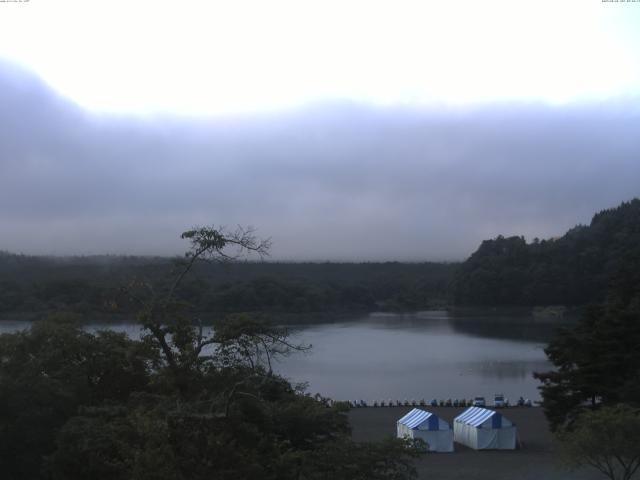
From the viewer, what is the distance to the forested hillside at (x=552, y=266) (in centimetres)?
6107

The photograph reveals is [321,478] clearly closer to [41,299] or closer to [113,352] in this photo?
Answer: [113,352]

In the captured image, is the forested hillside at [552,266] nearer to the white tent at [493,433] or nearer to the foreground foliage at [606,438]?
the white tent at [493,433]

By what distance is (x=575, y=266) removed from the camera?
62.2 metres

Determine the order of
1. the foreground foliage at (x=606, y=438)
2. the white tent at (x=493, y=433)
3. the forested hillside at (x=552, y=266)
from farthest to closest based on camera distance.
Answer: the forested hillside at (x=552, y=266), the white tent at (x=493, y=433), the foreground foliage at (x=606, y=438)

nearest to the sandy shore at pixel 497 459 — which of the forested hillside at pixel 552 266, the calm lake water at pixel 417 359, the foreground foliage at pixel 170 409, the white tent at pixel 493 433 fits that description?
the white tent at pixel 493 433

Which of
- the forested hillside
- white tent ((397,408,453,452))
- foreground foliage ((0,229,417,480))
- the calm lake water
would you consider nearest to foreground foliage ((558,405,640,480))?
foreground foliage ((0,229,417,480))

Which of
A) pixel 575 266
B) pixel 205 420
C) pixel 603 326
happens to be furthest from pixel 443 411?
pixel 575 266

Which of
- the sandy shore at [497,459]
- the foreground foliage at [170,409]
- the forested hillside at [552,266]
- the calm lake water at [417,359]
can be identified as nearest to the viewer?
the foreground foliage at [170,409]

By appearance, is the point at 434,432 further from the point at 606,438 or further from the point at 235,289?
the point at 235,289

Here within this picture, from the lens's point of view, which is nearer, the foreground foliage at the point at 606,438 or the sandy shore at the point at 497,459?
the foreground foliage at the point at 606,438

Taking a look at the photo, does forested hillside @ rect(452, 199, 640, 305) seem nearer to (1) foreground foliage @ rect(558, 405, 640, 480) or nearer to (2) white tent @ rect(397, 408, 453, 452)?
(2) white tent @ rect(397, 408, 453, 452)

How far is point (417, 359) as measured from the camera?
34000mm

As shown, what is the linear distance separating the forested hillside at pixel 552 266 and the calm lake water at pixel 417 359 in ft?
28.6

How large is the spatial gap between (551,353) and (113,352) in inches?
361
